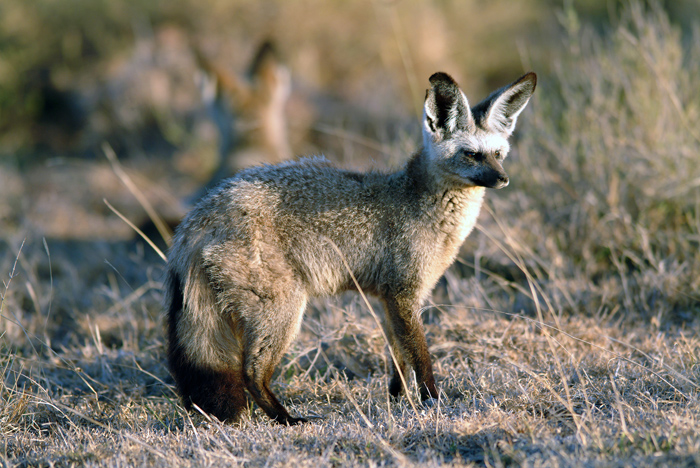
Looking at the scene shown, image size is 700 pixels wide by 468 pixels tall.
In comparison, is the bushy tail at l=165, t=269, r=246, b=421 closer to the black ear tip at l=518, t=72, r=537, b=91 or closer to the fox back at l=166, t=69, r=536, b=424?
the fox back at l=166, t=69, r=536, b=424

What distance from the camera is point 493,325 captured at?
4.55 m

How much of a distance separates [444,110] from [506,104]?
423mm

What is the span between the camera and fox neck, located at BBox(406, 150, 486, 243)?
12.8ft

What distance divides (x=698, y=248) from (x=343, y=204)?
3.16m

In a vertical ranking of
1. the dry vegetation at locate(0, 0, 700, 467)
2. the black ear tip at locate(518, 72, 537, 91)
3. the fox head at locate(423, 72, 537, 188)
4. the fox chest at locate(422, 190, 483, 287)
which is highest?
the black ear tip at locate(518, 72, 537, 91)

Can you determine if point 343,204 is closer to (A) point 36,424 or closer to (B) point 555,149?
(A) point 36,424

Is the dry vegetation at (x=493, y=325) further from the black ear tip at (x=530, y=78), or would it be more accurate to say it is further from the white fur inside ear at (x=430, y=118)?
the black ear tip at (x=530, y=78)

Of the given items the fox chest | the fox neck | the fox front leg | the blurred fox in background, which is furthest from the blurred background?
the fox front leg

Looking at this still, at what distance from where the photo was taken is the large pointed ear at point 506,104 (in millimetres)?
3818

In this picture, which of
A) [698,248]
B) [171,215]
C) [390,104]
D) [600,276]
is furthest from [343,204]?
[390,104]

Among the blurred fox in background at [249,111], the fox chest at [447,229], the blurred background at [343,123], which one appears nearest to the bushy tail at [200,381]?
the blurred background at [343,123]

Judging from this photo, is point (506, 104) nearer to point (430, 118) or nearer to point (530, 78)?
point (530, 78)

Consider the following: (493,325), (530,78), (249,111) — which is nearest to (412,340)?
(493,325)

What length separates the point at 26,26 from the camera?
10969 millimetres
